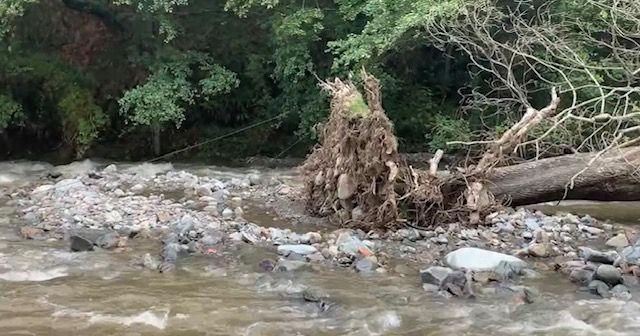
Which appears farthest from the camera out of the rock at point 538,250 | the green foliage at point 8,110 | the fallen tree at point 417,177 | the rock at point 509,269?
the green foliage at point 8,110

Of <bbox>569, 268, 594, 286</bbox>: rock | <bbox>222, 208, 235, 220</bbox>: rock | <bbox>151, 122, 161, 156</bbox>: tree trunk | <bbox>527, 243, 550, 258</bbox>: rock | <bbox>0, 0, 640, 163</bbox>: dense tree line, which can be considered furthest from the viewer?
<bbox>151, 122, 161, 156</bbox>: tree trunk

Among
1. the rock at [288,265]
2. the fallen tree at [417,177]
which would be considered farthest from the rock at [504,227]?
the rock at [288,265]

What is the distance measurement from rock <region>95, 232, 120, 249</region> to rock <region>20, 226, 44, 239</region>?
628 mm

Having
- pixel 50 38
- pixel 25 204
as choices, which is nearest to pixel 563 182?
pixel 25 204

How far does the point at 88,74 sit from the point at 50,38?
902mm

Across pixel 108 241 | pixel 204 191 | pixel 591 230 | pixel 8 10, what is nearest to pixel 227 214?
pixel 204 191

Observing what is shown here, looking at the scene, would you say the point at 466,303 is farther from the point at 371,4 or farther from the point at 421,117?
the point at 421,117

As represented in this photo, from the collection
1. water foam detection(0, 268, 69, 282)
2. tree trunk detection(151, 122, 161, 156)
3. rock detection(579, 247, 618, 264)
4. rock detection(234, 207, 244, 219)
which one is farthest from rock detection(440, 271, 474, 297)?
tree trunk detection(151, 122, 161, 156)

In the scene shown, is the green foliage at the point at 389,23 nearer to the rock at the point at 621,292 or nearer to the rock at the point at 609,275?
the rock at the point at 609,275

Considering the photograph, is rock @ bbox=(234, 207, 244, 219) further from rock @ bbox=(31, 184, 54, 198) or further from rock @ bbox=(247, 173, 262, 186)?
rock @ bbox=(31, 184, 54, 198)

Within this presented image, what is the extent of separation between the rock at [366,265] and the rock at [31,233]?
3.07m

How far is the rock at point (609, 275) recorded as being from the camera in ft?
18.6

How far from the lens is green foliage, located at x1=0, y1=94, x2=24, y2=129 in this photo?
38.0 feet

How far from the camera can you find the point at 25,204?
837cm
